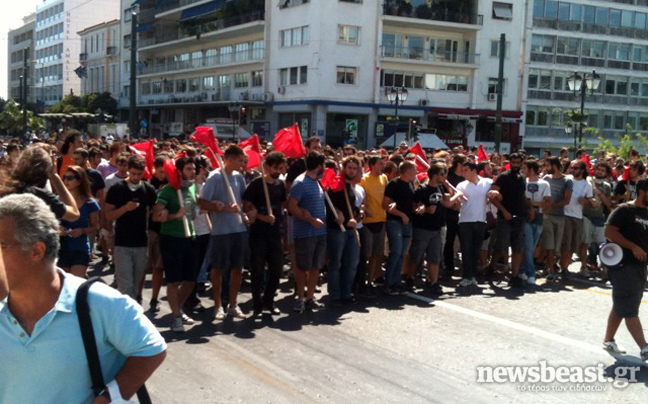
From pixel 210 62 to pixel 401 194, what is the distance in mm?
48413

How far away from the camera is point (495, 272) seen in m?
11.9

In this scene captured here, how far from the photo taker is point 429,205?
32.7ft

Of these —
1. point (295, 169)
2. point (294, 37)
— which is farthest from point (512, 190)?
point (294, 37)

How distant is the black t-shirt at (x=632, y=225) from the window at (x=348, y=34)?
39.4 m

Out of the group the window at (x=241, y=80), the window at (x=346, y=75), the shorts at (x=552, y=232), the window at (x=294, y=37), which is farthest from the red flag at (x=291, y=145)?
the window at (x=241, y=80)

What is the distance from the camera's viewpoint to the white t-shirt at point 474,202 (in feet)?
34.8

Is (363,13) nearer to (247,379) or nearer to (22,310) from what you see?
(247,379)

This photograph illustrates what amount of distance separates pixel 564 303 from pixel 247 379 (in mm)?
5432

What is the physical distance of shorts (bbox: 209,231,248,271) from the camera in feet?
27.0

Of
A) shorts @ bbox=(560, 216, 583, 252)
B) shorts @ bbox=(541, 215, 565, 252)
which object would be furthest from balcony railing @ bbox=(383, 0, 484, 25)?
shorts @ bbox=(541, 215, 565, 252)

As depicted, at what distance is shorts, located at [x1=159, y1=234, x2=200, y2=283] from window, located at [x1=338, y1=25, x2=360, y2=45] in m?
38.9

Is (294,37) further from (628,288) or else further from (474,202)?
(628,288)

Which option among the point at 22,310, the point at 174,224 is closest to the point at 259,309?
the point at 174,224

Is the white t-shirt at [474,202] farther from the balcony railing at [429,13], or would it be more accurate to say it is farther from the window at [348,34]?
the balcony railing at [429,13]
